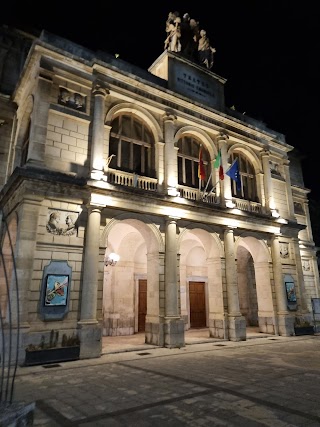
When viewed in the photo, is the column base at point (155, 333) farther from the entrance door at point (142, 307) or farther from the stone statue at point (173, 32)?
the stone statue at point (173, 32)

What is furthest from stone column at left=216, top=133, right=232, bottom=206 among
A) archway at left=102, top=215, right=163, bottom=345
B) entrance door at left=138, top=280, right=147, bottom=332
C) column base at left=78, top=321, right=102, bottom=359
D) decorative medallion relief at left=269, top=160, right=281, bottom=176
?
column base at left=78, top=321, right=102, bottom=359

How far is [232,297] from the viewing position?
14977 mm

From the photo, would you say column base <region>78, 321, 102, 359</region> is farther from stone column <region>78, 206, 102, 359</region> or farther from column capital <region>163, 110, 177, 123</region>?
column capital <region>163, 110, 177, 123</region>

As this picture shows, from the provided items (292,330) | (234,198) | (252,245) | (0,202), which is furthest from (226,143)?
(0,202)

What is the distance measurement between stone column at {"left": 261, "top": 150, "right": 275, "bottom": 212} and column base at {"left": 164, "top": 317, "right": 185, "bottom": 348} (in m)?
9.58

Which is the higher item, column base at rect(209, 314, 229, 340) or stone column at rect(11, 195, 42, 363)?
stone column at rect(11, 195, 42, 363)

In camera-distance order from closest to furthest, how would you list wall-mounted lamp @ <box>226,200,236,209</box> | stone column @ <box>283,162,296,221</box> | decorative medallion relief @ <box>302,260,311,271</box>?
wall-mounted lamp @ <box>226,200,236,209</box>
stone column @ <box>283,162,296,221</box>
decorative medallion relief @ <box>302,260,311,271</box>

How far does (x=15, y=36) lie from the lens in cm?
1642

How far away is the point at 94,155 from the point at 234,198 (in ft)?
28.0

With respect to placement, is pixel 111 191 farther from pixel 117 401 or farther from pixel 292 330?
pixel 292 330

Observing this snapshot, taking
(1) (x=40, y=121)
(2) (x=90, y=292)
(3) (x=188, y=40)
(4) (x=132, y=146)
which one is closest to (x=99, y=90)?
(4) (x=132, y=146)

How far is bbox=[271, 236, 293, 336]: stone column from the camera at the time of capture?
16.4 meters

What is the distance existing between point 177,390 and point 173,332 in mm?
6234

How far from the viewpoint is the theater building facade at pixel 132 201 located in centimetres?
1094
